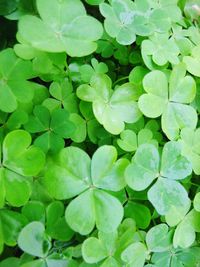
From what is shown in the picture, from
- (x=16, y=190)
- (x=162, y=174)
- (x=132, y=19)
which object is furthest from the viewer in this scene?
(x=132, y=19)

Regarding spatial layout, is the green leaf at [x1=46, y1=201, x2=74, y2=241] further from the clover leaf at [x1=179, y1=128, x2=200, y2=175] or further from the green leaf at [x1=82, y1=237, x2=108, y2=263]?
the clover leaf at [x1=179, y1=128, x2=200, y2=175]

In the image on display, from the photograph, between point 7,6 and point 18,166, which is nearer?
point 18,166

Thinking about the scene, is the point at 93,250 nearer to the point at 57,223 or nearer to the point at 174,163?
the point at 57,223

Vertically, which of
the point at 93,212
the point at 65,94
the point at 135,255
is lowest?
the point at 135,255

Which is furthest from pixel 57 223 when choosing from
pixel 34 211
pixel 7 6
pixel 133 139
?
pixel 7 6

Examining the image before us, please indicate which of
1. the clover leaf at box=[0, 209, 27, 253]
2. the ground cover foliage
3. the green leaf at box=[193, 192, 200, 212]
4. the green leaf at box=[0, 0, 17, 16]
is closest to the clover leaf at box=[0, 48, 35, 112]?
the ground cover foliage

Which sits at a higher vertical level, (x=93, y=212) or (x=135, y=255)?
(x=93, y=212)
